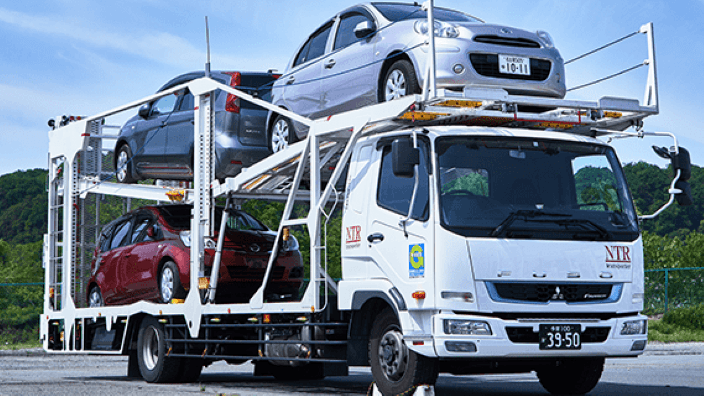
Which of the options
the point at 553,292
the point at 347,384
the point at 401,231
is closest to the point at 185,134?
the point at 347,384

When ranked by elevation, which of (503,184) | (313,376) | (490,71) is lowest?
(313,376)

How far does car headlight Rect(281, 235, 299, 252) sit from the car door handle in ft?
5.83

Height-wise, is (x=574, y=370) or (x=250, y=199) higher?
(x=250, y=199)

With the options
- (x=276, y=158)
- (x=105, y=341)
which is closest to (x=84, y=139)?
(x=105, y=341)

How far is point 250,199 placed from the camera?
11.6m

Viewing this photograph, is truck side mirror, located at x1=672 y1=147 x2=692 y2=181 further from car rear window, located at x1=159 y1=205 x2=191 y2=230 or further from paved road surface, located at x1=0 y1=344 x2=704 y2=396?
car rear window, located at x1=159 y1=205 x2=191 y2=230

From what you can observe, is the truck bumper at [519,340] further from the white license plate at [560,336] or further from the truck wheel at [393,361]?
the truck wheel at [393,361]

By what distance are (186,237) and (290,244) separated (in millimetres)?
1757

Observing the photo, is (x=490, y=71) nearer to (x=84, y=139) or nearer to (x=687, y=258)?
(x=84, y=139)

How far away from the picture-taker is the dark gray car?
12.0 meters

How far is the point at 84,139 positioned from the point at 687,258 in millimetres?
28628

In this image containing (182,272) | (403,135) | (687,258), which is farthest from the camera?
(687,258)

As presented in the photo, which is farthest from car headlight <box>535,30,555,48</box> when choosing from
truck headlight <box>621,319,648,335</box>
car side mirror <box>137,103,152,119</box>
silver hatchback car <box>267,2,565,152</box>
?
car side mirror <box>137,103,152,119</box>

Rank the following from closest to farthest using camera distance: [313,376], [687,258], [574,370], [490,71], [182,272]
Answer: [490,71], [574,370], [182,272], [313,376], [687,258]
